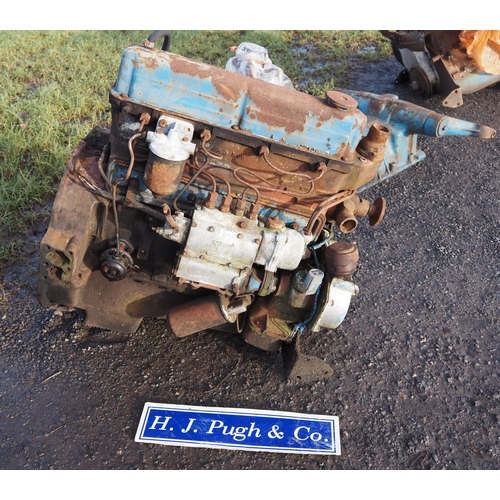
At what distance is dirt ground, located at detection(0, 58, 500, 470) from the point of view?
2256 millimetres

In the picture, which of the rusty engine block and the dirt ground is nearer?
the rusty engine block

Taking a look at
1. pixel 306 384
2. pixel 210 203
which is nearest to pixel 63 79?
pixel 210 203

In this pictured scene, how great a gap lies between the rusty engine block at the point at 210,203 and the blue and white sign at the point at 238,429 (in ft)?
0.99

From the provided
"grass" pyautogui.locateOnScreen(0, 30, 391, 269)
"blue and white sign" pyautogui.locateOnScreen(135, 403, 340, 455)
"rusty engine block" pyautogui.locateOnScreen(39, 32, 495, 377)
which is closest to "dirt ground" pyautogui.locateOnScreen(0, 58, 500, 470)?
"blue and white sign" pyautogui.locateOnScreen(135, 403, 340, 455)

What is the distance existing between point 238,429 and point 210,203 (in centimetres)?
109

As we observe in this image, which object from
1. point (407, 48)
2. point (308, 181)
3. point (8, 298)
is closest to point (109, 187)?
point (308, 181)

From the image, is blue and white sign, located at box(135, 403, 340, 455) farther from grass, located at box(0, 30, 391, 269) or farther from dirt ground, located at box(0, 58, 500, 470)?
grass, located at box(0, 30, 391, 269)

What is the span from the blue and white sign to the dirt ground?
0.04m

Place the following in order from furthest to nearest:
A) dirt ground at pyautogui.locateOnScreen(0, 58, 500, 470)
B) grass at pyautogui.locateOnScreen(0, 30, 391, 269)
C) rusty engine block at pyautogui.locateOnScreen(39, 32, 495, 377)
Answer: grass at pyautogui.locateOnScreen(0, 30, 391, 269), dirt ground at pyautogui.locateOnScreen(0, 58, 500, 470), rusty engine block at pyautogui.locateOnScreen(39, 32, 495, 377)

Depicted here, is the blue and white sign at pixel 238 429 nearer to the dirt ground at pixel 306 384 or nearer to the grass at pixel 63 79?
the dirt ground at pixel 306 384

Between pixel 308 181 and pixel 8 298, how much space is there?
189 cm

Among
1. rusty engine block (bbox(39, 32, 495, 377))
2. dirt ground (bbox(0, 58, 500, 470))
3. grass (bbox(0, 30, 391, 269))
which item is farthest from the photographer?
grass (bbox(0, 30, 391, 269))

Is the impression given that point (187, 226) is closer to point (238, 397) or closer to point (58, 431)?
point (238, 397)

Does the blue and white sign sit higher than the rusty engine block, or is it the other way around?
the rusty engine block
